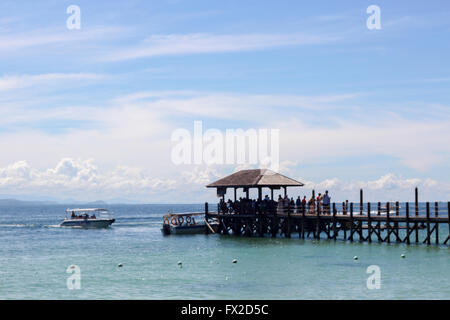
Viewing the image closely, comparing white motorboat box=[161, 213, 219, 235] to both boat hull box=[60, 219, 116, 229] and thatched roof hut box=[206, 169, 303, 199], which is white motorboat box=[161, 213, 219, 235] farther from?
boat hull box=[60, 219, 116, 229]

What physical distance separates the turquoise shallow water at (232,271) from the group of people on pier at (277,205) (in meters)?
2.22

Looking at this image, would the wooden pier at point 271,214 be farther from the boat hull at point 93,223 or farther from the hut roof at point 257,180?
the boat hull at point 93,223

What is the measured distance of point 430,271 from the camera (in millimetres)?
28156

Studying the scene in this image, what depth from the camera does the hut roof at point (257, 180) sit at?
4581cm

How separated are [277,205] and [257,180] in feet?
7.50

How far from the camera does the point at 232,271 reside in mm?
29234

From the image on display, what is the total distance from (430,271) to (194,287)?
1043 cm

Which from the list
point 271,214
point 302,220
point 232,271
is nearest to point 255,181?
point 271,214

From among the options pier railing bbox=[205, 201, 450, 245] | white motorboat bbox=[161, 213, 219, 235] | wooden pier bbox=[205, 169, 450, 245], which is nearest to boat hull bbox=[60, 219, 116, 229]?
→ white motorboat bbox=[161, 213, 219, 235]

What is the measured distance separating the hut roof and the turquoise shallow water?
3.98 m

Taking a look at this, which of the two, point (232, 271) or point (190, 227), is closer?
point (232, 271)

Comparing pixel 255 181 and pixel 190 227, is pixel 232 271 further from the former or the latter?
pixel 190 227

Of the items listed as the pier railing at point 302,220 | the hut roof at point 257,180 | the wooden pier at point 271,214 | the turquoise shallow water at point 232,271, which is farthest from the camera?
the hut roof at point 257,180

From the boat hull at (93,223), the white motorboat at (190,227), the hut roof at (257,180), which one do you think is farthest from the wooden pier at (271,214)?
the boat hull at (93,223)
